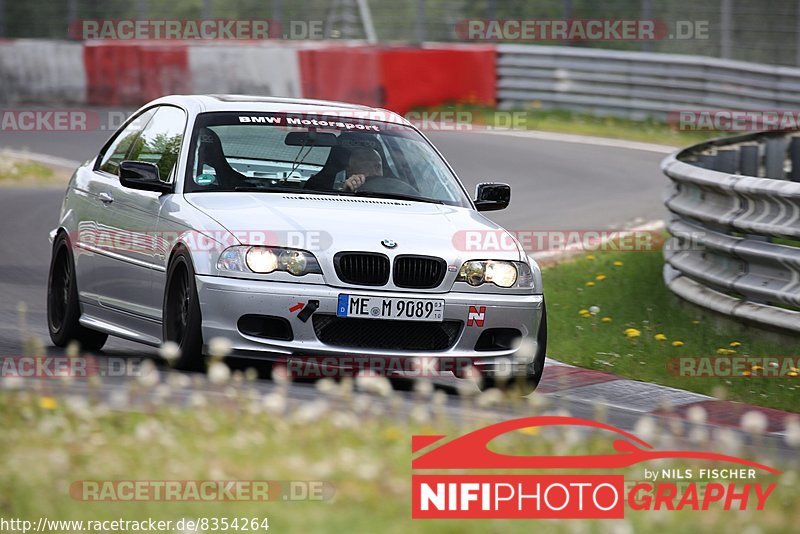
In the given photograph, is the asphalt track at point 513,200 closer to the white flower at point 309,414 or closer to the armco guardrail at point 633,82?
the white flower at point 309,414

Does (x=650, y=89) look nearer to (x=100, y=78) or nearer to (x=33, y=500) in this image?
(x=100, y=78)

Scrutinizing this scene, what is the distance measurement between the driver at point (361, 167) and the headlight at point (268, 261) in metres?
1.18

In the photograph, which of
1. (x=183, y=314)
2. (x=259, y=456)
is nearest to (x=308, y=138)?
(x=183, y=314)

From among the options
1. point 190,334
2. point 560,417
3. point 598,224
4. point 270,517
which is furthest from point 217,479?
point 598,224

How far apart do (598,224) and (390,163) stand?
6.59 meters

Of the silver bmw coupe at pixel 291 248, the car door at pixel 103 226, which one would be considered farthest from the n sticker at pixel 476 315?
the car door at pixel 103 226

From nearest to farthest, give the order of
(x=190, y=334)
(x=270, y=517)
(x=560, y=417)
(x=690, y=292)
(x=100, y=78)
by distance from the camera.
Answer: (x=270, y=517) < (x=560, y=417) < (x=190, y=334) < (x=690, y=292) < (x=100, y=78)

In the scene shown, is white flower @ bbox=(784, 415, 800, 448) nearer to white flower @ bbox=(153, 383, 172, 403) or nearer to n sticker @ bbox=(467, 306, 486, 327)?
n sticker @ bbox=(467, 306, 486, 327)

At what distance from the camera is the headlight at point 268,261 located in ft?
25.4

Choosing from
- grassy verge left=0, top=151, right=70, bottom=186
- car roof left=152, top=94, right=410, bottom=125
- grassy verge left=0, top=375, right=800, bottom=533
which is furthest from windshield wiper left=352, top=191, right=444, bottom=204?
grassy verge left=0, top=151, right=70, bottom=186

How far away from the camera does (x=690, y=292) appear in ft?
35.8

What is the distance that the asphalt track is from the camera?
9.38 m

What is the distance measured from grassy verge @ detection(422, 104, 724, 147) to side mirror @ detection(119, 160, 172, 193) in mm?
14868

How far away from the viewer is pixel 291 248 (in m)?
7.77
